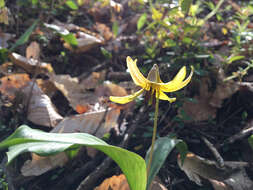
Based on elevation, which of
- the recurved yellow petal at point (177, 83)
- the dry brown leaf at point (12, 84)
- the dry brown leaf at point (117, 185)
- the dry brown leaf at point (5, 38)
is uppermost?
the recurved yellow petal at point (177, 83)

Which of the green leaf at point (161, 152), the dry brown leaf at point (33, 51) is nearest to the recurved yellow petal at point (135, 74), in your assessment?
the green leaf at point (161, 152)

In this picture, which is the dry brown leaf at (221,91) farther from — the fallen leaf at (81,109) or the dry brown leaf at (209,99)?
the fallen leaf at (81,109)

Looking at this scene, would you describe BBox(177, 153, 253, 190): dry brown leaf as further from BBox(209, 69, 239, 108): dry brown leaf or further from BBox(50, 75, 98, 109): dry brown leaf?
BBox(50, 75, 98, 109): dry brown leaf

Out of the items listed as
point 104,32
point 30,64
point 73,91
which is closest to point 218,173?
point 73,91

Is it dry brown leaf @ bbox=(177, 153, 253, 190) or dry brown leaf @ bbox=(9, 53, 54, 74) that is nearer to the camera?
dry brown leaf @ bbox=(177, 153, 253, 190)

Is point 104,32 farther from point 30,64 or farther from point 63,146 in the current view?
point 63,146

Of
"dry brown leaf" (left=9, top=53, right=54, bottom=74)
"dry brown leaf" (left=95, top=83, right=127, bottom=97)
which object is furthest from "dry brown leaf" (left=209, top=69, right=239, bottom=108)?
"dry brown leaf" (left=9, top=53, right=54, bottom=74)
